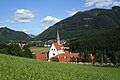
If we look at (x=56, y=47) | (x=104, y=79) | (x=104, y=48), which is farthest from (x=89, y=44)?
(x=104, y=79)

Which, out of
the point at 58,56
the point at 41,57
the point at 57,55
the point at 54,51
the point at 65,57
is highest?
the point at 54,51

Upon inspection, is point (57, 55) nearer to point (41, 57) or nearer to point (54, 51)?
point (54, 51)

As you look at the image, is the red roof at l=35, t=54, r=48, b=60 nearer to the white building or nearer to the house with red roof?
the house with red roof

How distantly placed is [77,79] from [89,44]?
15133 centimetres

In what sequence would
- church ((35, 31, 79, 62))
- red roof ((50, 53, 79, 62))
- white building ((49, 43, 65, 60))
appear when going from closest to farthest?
1. red roof ((50, 53, 79, 62))
2. church ((35, 31, 79, 62))
3. white building ((49, 43, 65, 60))

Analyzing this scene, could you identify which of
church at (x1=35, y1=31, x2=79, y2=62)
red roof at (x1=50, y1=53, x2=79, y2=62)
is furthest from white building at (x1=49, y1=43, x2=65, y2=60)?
red roof at (x1=50, y1=53, x2=79, y2=62)

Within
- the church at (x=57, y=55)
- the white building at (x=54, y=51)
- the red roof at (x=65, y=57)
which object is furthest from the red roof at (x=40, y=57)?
the red roof at (x=65, y=57)

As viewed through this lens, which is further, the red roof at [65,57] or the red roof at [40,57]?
the red roof at [40,57]

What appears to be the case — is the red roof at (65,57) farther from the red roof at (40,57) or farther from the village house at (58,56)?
the red roof at (40,57)

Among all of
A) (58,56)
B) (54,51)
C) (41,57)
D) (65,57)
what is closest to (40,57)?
(41,57)

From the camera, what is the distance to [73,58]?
103 m

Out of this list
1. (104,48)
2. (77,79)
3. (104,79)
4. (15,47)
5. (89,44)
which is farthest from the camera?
(89,44)

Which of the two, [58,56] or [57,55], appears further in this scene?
[57,55]

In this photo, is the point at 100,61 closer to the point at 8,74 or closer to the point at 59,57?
the point at 59,57
